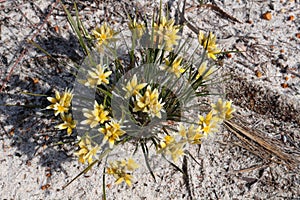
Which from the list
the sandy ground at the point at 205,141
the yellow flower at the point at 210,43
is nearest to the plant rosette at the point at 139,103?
the yellow flower at the point at 210,43

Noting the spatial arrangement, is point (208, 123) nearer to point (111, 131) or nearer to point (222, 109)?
point (222, 109)

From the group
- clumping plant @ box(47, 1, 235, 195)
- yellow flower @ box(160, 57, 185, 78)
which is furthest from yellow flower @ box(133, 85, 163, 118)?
yellow flower @ box(160, 57, 185, 78)

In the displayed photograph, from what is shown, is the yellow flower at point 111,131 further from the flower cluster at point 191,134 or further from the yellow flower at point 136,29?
the yellow flower at point 136,29

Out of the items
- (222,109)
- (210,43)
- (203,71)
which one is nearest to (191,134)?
(222,109)

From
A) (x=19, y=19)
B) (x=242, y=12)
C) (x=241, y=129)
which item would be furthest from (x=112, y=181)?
(x=242, y=12)

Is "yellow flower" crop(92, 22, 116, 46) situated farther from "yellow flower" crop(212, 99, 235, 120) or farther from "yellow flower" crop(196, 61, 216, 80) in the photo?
"yellow flower" crop(212, 99, 235, 120)

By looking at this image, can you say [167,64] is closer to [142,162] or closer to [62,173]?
[142,162]
